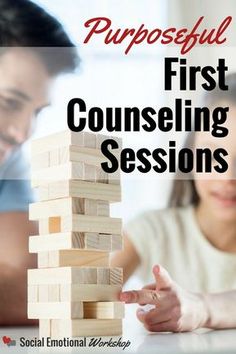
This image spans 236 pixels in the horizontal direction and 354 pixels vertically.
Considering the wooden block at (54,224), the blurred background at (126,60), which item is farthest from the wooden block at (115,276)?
the blurred background at (126,60)

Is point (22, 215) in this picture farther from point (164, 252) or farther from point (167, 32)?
point (167, 32)

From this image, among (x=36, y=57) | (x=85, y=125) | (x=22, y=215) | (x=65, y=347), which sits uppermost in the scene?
(x=36, y=57)

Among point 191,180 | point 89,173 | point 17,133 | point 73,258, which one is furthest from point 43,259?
point 191,180

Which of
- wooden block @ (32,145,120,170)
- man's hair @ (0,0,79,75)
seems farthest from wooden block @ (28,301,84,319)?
man's hair @ (0,0,79,75)

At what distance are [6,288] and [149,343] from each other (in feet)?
1.35

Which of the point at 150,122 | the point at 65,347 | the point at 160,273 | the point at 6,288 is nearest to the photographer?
the point at 65,347

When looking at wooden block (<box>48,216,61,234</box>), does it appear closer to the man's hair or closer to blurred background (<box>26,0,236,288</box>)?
blurred background (<box>26,0,236,288</box>)

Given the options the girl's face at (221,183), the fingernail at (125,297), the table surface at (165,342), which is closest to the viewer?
the table surface at (165,342)

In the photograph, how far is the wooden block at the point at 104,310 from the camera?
106cm

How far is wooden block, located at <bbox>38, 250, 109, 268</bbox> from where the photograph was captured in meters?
1.08

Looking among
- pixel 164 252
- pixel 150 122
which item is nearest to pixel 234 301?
pixel 164 252

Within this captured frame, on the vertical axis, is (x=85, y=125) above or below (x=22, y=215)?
above

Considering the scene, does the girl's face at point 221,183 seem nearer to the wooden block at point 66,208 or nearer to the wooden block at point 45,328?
the wooden block at point 66,208

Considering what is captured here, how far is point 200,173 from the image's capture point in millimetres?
1344
